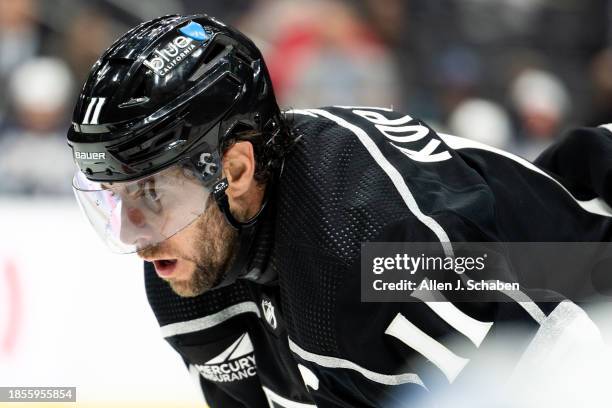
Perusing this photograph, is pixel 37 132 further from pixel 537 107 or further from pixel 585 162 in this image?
pixel 585 162

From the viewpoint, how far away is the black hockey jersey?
1685 mm

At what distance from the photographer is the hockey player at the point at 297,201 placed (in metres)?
1.69

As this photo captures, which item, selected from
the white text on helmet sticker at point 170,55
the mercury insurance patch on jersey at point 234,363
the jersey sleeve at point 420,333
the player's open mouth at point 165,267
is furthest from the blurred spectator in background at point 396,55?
the jersey sleeve at point 420,333

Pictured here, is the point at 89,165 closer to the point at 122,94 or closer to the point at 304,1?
the point at 122,94

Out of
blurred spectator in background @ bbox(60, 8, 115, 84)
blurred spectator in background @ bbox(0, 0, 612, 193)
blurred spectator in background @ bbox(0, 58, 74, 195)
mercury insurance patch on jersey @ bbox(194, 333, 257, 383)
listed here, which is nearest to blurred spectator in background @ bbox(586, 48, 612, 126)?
blurred spectator in background @ bbox(0, 0, 612, 193)

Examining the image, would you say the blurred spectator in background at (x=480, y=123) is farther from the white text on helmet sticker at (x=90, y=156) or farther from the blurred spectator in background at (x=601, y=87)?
the white text on helmet sticker at (x=90, y=156)

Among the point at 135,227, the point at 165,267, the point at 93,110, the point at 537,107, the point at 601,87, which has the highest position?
the point at 93,110

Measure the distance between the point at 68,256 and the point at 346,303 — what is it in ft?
6.16

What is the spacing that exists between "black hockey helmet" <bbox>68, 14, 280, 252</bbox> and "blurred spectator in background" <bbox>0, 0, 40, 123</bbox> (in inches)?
144

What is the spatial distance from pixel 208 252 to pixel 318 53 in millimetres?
3875

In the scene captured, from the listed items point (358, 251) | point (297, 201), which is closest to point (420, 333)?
point (358, 251)

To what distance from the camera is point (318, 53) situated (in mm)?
5656

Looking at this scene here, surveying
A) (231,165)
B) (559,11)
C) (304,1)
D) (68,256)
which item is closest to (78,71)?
(304,1)

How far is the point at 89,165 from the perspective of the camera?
5.90 feet
